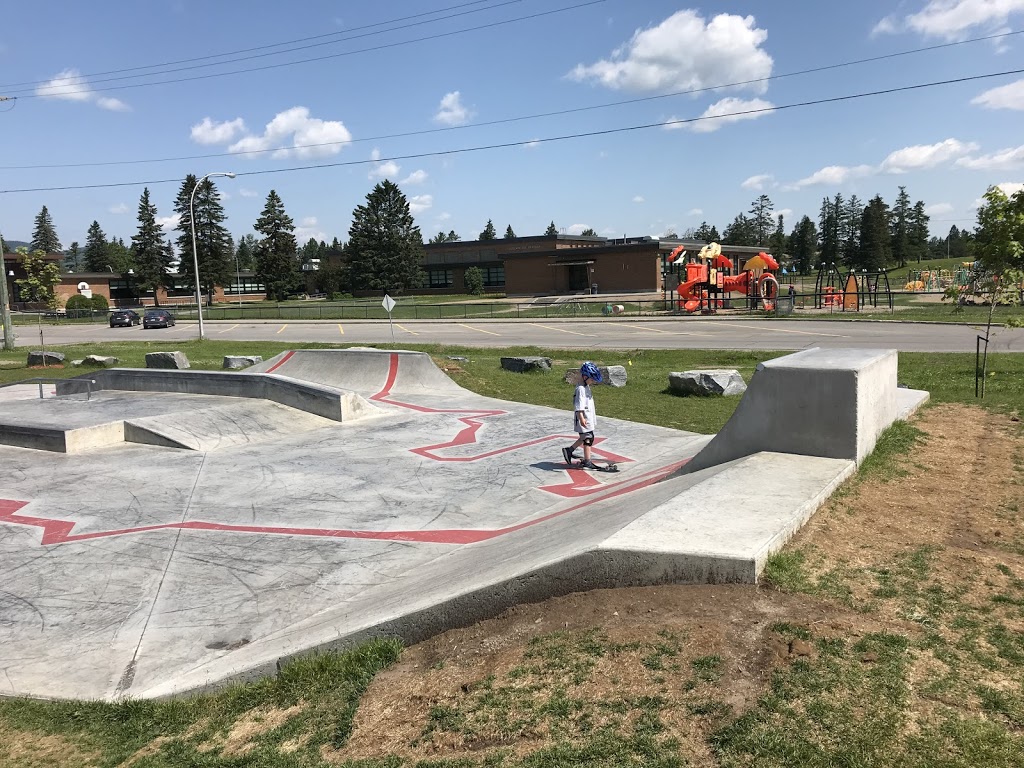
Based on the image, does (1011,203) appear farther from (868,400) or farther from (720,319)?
(720,319)

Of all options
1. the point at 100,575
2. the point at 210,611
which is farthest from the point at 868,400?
the point at 100,575

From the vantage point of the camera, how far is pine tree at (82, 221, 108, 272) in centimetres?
12850

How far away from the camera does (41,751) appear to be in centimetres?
433

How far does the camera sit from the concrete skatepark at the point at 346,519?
522 centimetres

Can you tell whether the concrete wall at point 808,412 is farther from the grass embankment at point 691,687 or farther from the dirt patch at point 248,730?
the dirt patch at point 248,730

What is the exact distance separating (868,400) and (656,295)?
170 feet

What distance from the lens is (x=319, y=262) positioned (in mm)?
101188

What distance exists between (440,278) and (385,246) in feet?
26.9

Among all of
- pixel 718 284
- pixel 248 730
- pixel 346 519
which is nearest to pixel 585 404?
pixel 346 519

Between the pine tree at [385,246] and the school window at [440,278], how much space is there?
2363 millimetres

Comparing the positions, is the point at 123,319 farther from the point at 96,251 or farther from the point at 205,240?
the point at 96,251

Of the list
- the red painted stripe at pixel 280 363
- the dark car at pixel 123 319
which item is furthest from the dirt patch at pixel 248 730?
the dark car at pixel 123 319

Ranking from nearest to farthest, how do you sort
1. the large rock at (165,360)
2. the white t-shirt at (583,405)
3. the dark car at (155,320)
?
1. the white t-shirt at (583,405)
2. the large rock at (165,360)
3. the dark car at (155,320)

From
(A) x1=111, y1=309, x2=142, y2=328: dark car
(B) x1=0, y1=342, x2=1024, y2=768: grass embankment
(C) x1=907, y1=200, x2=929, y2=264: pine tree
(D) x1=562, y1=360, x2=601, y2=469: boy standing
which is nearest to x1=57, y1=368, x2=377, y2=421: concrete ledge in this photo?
(D) x1=562, y1=360, x2=601, y2=469: boy standing
